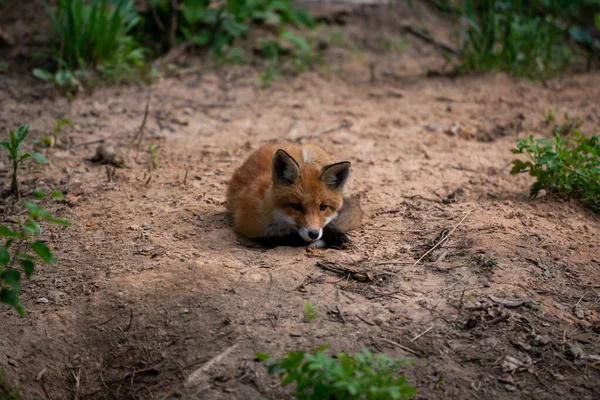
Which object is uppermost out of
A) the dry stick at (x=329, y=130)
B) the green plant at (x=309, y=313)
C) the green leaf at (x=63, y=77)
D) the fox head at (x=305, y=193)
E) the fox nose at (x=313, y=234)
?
the green leaf at (x=63, y=77)

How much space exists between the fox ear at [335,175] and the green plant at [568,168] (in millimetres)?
1407

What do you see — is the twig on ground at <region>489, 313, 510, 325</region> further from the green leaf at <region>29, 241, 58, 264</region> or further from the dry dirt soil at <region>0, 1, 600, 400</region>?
the green leaf at <region>29, 241, 58, 264</region>

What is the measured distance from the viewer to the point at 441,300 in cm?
354

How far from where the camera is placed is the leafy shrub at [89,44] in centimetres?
659

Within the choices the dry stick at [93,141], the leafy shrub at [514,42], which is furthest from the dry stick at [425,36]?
the dry stick at [93,141]

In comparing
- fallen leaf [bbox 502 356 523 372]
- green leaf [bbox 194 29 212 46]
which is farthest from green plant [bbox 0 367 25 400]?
green leaf [bbox 194 29 212 46]

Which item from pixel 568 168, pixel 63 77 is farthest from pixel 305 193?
pixel 63 77

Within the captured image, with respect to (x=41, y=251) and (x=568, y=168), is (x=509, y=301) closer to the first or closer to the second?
(x=568, y=168)

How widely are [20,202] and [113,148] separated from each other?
1.11 m

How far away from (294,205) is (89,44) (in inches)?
157

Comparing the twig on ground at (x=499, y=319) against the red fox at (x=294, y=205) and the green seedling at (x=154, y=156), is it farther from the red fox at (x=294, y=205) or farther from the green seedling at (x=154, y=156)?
the green seedling at (x=154, y=156)

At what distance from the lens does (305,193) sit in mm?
4117

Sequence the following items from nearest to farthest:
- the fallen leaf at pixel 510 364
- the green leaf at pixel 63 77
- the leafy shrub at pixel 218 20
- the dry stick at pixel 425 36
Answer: the fallen leaf at pixel 510 364
the green leaf at pixel 63 77
the leafy shrub at pixel 218 20
the dry stick at pixel 425 36

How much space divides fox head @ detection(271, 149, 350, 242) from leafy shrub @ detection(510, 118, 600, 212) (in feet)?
4.96
